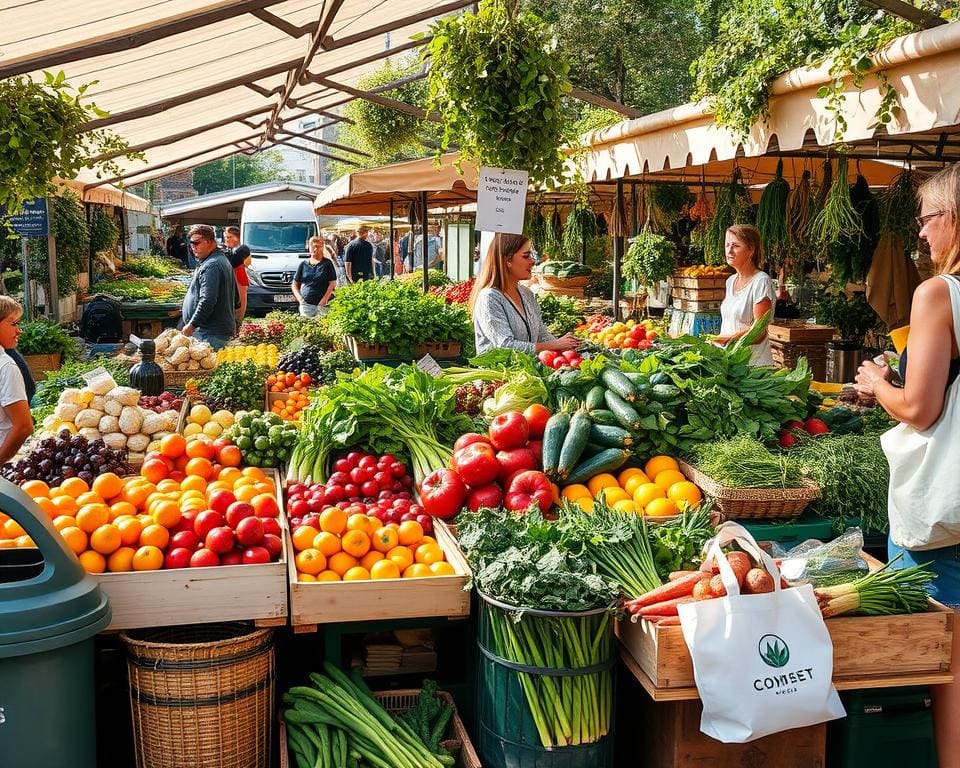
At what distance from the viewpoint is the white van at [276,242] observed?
1909 cm

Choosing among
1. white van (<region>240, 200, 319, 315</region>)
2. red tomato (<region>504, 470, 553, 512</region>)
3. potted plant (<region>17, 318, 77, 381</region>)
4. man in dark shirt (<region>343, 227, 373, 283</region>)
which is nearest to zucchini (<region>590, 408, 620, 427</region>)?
red tomato (<region>504, 470, 553, 512</region>)

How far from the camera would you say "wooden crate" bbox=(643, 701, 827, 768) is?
2.75 m

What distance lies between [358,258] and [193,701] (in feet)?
46.9

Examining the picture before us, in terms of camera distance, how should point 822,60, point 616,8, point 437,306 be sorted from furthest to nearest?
1. point 616,8
2. point 437,306
3. point 822,60

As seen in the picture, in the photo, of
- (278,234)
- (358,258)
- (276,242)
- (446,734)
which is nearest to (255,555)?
(446,734)

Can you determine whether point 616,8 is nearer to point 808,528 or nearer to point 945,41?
point 945,41

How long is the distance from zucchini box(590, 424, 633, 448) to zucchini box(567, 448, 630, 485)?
0.04m

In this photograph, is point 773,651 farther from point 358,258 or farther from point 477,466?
point 358,258

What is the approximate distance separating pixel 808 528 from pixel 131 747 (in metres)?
2.78

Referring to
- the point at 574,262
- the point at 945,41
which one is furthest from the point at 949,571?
the point at 574,262

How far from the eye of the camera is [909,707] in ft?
9.53

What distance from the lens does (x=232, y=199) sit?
28891 mm

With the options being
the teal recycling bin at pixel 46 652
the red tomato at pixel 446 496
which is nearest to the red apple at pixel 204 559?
the teal recycling bin at pixel 46 652

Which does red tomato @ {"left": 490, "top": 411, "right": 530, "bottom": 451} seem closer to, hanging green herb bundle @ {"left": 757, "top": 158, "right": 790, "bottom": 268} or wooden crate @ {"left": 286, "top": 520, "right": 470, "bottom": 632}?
wooden crate @ {"left": 286, "top": 520, "right": 470, "bottom": 632}
